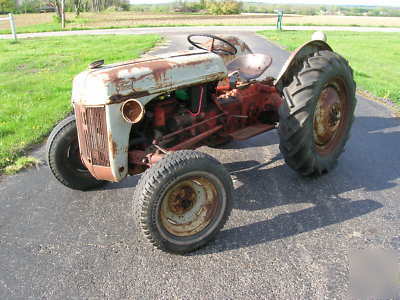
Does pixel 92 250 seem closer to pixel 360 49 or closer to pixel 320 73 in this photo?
pixel 320 73

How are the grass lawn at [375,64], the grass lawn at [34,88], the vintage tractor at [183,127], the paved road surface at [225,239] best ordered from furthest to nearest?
the grass lawn at [375,64]
the grass lawn at [34,88]
the vintage tractor at [183,127]
the paved road surface at [225,239]

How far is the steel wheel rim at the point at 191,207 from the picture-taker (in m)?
2.62

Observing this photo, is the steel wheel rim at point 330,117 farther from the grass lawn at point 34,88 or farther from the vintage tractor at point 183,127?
the grass lawn at point 34,88

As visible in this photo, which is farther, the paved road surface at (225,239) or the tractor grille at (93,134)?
→ the tractor grille at (93,134)

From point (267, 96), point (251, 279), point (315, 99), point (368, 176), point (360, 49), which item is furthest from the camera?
point (360, 49)

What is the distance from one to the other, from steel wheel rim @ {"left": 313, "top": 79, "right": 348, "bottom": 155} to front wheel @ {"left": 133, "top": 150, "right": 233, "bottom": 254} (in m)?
1.51

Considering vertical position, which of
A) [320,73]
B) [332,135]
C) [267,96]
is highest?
[320,73]

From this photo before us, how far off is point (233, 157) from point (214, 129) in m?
0.89

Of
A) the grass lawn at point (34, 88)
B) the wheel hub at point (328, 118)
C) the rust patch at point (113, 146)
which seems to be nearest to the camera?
the rust patch at point (113, 146)

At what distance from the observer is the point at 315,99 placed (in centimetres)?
328

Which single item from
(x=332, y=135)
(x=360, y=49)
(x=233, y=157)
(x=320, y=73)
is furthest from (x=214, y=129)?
(x=360, y=49)

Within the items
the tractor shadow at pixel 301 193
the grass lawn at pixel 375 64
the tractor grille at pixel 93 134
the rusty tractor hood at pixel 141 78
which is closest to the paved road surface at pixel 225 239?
the tractor shadow at pixel 301 193

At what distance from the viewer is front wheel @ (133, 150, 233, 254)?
2.41 m

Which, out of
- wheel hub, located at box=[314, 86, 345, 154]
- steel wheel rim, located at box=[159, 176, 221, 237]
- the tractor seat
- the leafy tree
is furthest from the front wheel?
the leafy tree
